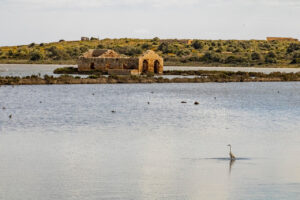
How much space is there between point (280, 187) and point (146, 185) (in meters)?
3.82

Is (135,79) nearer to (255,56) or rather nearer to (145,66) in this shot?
(145,66)

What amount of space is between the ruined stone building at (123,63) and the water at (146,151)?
26.4 m

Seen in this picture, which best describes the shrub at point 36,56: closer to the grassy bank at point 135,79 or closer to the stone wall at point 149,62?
the grassy bank at point 135,79

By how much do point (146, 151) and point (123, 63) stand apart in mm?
52887

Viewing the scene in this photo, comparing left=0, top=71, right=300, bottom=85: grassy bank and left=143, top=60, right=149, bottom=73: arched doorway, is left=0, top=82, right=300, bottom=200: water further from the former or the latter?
left=143, top=60, right=149, bottom=73: arched doorway

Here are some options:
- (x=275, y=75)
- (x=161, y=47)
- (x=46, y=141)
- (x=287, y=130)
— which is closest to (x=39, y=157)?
(x=46, y=141)

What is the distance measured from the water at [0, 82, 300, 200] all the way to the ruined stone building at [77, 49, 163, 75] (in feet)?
86.5

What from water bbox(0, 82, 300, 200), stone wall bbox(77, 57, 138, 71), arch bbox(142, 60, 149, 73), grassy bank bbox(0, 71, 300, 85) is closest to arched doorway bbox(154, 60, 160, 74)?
arch bbox(142, 60, 149, 73)

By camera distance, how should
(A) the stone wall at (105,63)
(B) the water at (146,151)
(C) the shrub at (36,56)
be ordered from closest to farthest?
(B) the water at (146,151) < (A) the stone wall at (105,63) < (C) the shrub at (36,56)

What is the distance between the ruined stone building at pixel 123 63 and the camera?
76.5 m

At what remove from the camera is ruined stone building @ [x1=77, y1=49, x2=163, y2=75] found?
76.5 meters

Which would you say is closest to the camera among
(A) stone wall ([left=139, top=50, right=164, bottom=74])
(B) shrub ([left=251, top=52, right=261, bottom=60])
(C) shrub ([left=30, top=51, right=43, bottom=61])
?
(A) stone wall ([left=139, top=50, right=164, bottom=74])

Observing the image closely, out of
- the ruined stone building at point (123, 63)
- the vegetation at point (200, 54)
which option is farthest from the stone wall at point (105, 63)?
the vegetation at point (200, 54)

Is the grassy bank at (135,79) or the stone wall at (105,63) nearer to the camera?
the grassy bank at (135,79)
